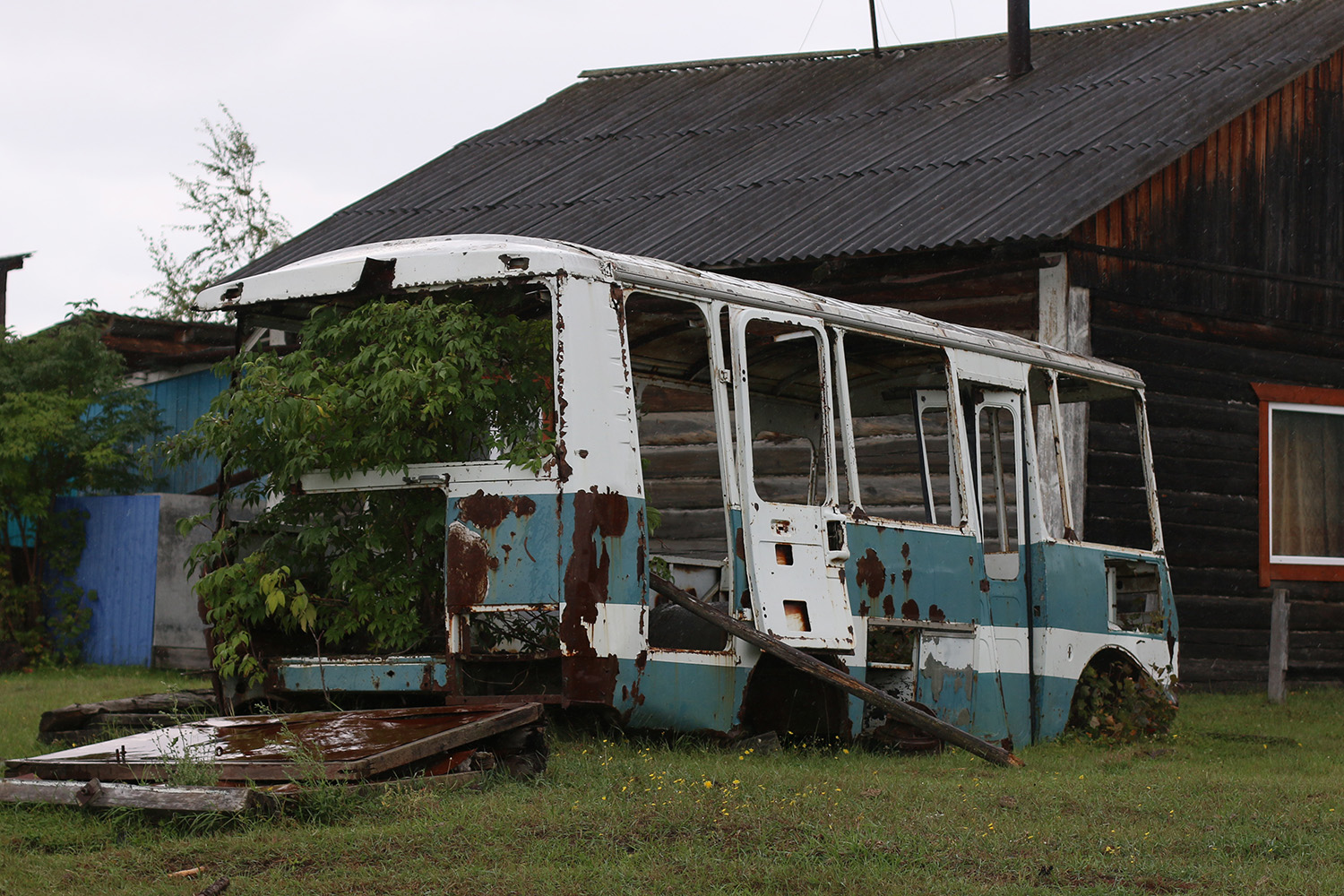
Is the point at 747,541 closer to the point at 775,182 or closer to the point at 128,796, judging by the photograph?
the point at 128,796

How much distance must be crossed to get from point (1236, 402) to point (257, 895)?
1108 cm

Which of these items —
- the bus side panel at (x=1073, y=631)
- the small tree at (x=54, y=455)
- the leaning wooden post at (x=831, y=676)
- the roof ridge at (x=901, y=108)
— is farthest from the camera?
the small tree at (x=54, y=455)

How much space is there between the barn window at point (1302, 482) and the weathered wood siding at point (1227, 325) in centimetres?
14

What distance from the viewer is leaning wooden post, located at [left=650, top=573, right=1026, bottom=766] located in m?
6.73

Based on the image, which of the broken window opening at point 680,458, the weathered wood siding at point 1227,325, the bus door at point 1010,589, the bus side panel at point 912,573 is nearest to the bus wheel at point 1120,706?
the bus door at point 1010,589

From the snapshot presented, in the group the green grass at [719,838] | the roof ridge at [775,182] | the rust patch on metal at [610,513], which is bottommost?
the green grass at [719,838]

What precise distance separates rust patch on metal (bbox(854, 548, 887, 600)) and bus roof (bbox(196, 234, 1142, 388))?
1.19 m

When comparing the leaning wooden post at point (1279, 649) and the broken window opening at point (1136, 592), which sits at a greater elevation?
the broken window opening at point (1136, 592)

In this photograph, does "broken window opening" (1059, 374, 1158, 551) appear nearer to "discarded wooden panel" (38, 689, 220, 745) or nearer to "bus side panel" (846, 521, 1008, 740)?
"bus side panel" (846, 521, 1008, 740)

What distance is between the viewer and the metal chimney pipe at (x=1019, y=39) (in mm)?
15969

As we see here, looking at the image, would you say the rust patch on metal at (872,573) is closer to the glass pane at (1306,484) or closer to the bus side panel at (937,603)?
the bus side panel at (937,603)

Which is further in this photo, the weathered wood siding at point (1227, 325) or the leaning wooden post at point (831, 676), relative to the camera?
the weathered wood siding at point (1227, 325)

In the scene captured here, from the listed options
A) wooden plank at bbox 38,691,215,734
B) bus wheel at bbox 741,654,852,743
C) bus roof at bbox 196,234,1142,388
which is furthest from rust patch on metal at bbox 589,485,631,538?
wooden plank at bbox 38,691,215,734

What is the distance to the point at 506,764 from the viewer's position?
591 cm
